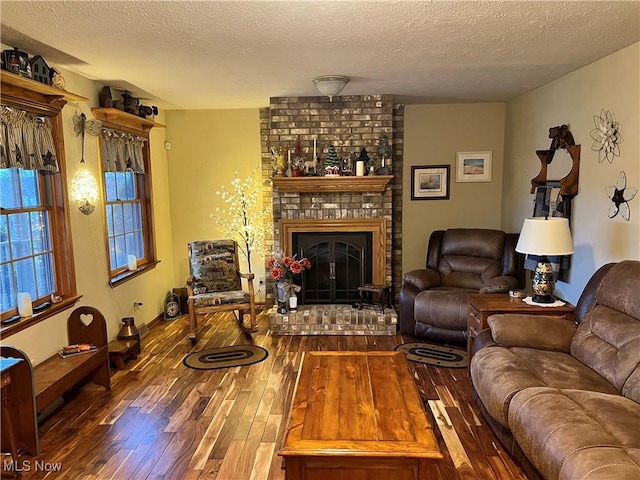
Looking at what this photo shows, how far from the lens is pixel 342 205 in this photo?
507cm

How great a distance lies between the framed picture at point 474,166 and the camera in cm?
544

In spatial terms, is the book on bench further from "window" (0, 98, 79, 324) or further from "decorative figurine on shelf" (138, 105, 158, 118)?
"decorative figurine on shelf" (138, 105, 158, 118)

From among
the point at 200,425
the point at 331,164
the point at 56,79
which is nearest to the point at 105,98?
the point at 56,79

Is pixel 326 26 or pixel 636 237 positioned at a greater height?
pixel 326 26

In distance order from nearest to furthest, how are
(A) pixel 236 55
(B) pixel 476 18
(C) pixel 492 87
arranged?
1. (B) pixel 476 18
2. (A) pixel 236 55
3. (C) pixel 492 87

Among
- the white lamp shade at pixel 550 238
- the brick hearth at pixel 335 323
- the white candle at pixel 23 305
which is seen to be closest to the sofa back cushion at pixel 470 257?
the brick hearth at pixel 335 323

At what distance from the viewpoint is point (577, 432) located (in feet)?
6.46

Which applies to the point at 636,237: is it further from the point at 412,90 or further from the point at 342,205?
the point at 342,205

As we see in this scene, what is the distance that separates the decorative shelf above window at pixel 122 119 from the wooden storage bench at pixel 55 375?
1.68 metres

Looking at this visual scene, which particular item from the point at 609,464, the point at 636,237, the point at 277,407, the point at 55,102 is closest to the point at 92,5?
the point at 55,102

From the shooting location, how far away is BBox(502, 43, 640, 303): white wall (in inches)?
119

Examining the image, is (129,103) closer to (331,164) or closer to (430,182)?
(331,164)

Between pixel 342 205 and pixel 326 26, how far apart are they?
269cm

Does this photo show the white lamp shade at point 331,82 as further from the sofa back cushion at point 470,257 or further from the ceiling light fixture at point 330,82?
the sofa back cushion at point 470,257
